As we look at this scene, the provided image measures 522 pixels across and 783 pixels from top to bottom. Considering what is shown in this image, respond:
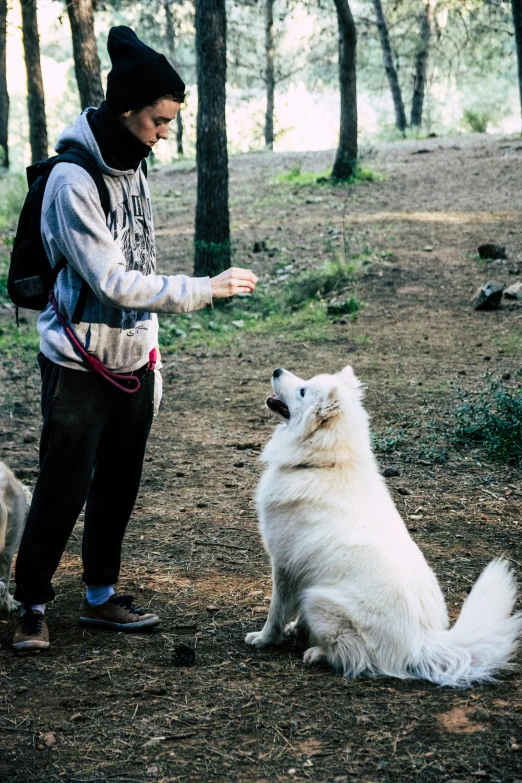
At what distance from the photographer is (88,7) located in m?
11.7

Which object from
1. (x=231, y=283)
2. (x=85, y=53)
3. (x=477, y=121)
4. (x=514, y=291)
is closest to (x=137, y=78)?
(x=231, y=283)

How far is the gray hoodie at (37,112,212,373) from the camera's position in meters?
3.00

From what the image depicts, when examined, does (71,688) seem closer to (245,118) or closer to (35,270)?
(35,270)

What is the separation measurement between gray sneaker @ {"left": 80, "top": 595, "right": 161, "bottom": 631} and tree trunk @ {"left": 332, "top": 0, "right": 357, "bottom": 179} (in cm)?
1437

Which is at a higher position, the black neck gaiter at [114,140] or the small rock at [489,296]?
the black neck gaiter at [114,140]

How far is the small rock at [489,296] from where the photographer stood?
32.4 ft

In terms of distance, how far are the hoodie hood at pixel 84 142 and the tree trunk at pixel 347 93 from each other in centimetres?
1410

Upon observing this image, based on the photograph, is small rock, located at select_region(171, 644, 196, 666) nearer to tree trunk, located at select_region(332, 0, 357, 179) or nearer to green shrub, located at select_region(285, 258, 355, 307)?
green shrub, located at select_region(285, 258, 355, 307)

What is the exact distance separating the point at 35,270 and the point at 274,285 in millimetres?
8896

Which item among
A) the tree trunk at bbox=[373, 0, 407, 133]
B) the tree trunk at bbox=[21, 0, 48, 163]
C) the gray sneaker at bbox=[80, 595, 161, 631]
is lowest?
the gray sneaker at bbox=[80, 595, 161, 631]

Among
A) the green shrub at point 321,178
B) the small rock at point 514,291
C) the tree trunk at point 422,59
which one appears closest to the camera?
the small rock at point 514,291

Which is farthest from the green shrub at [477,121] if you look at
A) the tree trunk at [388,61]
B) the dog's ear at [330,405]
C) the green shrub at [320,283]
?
the dog's ear at [330,405]

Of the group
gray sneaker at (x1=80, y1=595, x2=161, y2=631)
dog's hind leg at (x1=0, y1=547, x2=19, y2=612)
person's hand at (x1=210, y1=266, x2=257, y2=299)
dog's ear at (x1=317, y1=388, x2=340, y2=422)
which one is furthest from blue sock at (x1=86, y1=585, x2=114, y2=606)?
person's hand at (x1=210, y1=266, x2=257, y2=299)

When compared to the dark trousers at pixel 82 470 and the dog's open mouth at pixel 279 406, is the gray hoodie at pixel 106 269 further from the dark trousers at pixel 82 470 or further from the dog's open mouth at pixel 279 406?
the dog's open mouth at pixel 279 406
